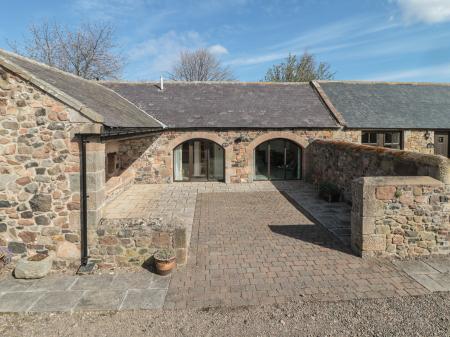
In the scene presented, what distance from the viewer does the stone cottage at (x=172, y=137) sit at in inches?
226

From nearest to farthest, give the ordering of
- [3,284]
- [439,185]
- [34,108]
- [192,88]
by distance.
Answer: [3,284] → [34,108] → [439,185] → [192,88]

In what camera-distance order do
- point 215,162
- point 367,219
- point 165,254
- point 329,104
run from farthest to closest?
point 329,104 → point 215,162 → point 367,219 → point 165,254

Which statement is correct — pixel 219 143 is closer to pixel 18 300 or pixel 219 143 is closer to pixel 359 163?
pixel 359 163

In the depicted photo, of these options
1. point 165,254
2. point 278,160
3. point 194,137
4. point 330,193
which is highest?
point 194,137

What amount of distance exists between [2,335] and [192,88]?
50.4ft

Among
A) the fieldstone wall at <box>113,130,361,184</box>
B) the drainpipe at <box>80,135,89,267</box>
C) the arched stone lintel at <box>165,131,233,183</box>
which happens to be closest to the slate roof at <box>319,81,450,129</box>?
the fieldstone wall at <box>113,130,361,184</box>

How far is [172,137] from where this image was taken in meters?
14.8

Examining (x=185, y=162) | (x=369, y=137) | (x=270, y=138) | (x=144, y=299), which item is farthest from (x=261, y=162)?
(x=144, y=299)

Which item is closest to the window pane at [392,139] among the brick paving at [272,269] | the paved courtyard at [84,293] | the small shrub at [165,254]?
the brick paving at [272,269]

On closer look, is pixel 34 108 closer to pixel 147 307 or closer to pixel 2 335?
pixel 2 335

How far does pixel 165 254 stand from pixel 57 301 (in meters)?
1.87

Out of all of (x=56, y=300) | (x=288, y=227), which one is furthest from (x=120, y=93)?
(x=56, y=300)

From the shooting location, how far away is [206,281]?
17.8ft

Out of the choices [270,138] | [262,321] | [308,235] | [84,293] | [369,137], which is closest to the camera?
[262,321]
